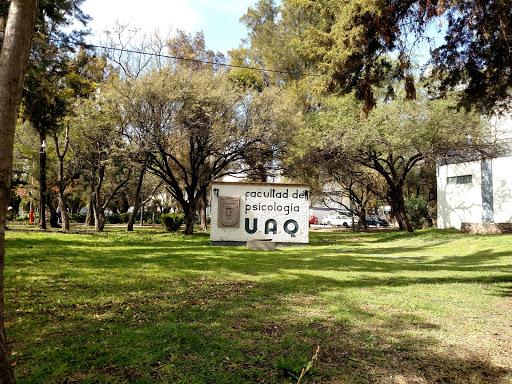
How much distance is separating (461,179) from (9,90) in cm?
2657

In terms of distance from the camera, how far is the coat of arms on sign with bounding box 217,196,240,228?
1497 cm

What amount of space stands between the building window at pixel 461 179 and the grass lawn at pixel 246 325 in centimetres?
1800

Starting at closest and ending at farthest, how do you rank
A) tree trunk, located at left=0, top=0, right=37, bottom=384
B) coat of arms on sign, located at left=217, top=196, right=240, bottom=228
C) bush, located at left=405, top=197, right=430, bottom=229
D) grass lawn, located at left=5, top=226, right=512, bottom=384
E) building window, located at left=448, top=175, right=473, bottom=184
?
tree trunk, located at left=0, top=0, right=37, bottom=384 < grass lawn, located at left=5, top=226, right=512, bottom=384 < coat of arms on sign, located at left=217, top=196, right=240, bottom=228 < building window, located at left=448, top=175, right=473, bottom=184 < bush, located at left=405, top=197, right=430, bottom=229

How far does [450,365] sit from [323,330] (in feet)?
4.19

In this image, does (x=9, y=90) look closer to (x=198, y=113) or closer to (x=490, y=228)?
(x=198, y=113)

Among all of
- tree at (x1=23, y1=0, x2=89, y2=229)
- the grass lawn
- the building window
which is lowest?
the grass lawn

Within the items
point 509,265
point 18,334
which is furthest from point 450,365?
point 509,265

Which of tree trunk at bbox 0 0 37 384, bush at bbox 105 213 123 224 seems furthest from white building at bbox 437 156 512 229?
bush at bbox 105 213 123 224

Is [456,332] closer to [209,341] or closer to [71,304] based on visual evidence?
[209,341]

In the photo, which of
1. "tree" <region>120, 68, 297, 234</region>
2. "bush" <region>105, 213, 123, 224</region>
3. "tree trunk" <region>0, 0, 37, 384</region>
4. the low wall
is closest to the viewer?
"tree trunk" <region>0, 0, 37, 384</region>

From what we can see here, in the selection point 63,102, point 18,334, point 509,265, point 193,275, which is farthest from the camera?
point 63,102

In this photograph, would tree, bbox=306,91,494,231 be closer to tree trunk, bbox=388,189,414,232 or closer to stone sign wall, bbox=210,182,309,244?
tree trunk, bbox=388,189,414,232

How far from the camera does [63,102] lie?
12953 mm

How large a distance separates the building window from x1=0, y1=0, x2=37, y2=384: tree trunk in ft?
85.1
